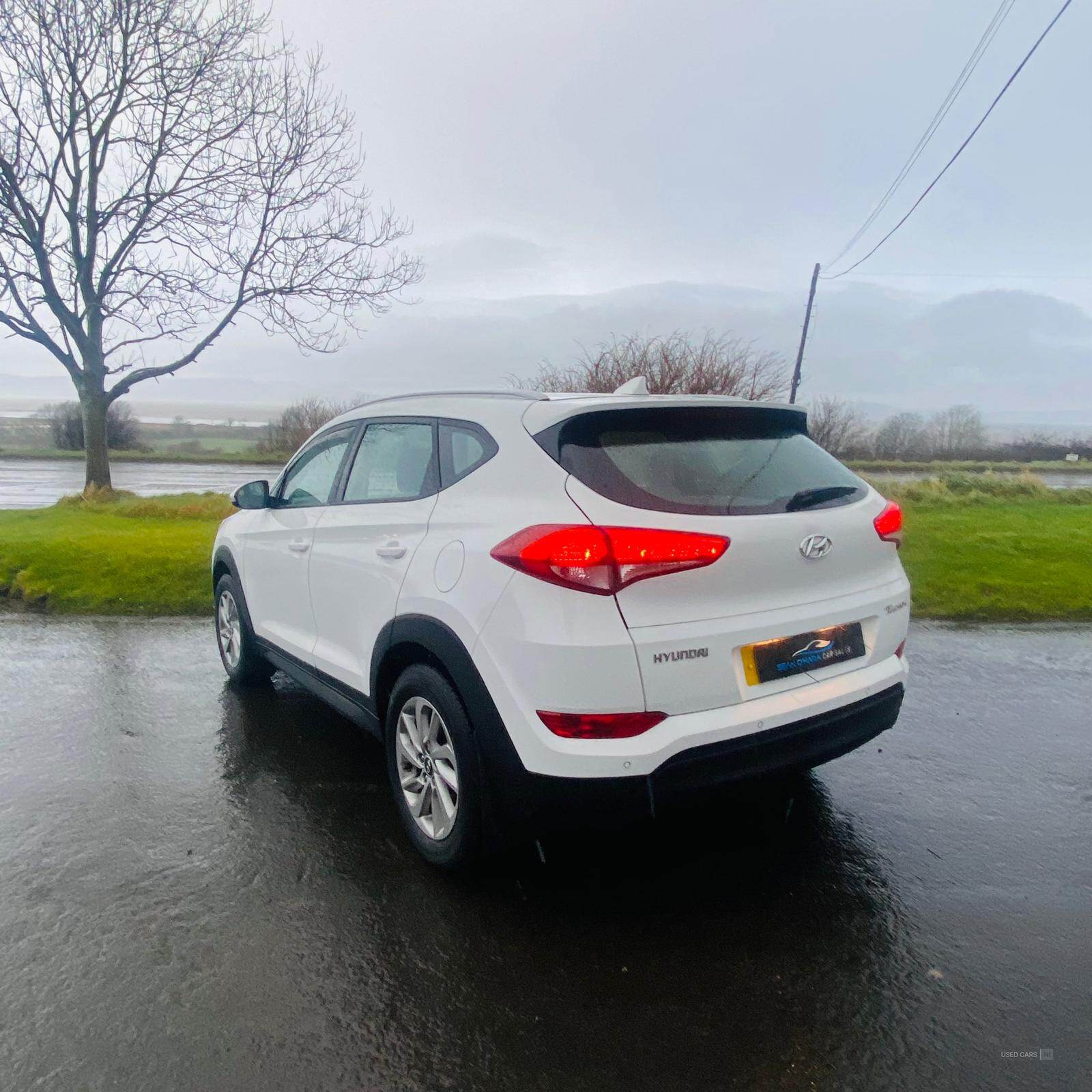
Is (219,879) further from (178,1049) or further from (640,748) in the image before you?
(640,748)

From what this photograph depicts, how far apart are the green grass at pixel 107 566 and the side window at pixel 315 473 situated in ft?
11.3

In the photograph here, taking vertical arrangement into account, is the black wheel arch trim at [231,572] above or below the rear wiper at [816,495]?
below

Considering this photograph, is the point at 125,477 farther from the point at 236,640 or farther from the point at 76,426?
the point at 236,640

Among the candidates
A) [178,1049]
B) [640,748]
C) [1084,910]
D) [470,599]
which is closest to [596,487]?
[470,599]

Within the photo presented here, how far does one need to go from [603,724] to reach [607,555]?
54cm

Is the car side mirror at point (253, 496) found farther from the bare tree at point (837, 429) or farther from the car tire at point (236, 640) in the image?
the bare tree at point (837, 429)

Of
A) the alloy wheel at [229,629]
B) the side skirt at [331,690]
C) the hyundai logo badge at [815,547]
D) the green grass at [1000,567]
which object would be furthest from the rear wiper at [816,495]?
the green grass at [1000,567]

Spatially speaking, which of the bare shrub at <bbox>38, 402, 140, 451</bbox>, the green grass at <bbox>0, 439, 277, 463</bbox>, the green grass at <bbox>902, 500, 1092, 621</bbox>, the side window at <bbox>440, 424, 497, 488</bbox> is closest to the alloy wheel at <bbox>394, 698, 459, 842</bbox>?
the side window at <bbox>440, 424, 497, 488</bbox>

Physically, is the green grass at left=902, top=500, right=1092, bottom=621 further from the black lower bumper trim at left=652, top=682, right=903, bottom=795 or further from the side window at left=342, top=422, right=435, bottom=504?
the side window at left=342, top=422, right=435, bottom=504

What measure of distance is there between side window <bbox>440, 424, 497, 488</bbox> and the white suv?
0.03 feet

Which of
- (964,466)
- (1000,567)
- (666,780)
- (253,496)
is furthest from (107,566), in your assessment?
(964,466)

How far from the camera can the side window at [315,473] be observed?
4.42 m

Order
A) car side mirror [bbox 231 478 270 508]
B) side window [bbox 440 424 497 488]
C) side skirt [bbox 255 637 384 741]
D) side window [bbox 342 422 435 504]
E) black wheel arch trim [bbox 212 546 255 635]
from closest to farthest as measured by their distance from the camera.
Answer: side window [bbox 440 424 497 488] < side window [bbox 342 422 435 504] < side skirt [bbox 255 637 384 741] < car side mirror [bbox 231 478 270 508] < black wheel arch trim [bbox 212 546 255 635]

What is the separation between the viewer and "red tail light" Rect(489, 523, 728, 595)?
2.65 meters
